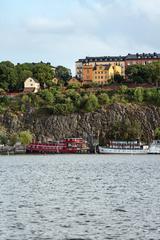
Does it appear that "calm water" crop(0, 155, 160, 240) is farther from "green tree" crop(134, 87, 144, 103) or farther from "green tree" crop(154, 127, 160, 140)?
"green tree" crop(134, 87, 144, 103)

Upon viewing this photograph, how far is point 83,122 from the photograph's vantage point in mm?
172500

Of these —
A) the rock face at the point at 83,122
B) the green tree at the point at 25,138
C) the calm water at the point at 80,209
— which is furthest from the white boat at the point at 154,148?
the calm water at the point at 80,209

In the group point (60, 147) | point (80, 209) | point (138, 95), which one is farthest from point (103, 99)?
point (80, 209)

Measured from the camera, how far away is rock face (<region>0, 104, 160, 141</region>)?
17162 centimetres

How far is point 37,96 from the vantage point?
184375 mm

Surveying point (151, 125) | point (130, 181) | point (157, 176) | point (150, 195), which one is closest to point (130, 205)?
point (150, 195)

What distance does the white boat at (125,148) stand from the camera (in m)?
161

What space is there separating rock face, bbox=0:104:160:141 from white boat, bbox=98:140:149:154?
292 inches

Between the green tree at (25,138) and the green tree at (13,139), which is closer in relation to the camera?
the green tree at (25,138)

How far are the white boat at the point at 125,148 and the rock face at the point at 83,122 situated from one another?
7416mm

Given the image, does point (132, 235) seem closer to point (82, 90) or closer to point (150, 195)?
point (150, 195)

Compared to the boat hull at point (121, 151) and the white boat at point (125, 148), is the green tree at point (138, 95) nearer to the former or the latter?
the white boat at point (125, 148)

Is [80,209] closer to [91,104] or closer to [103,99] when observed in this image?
[91,104]

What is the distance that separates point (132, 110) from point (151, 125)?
6.17 metres
